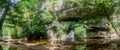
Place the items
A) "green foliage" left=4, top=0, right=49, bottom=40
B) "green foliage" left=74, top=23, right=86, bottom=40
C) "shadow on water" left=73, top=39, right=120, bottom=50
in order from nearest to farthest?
"shadow on water" left=73, top=39, right=120, bottom=50 < "green foliage" left=4, top=0, right=49, bottom=40 < "green foliage" left=74, top=23, right=86, bottom=40

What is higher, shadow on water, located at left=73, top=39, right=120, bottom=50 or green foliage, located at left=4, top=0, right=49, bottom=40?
green foliage, located at left=4, top=0, right=49, bottom=40

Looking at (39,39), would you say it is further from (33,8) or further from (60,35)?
(33,8)

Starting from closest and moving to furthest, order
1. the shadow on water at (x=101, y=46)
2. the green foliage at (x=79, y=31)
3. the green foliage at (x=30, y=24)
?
the shadow on water at (x=101, y=46) < the green foliage at (x=30, y=24) < the green foliage at (x=79, y=31)

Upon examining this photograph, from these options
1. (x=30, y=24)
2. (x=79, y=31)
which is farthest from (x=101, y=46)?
(x=30, y=24)

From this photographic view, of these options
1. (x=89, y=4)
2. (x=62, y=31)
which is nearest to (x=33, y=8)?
(x=62, y=31)

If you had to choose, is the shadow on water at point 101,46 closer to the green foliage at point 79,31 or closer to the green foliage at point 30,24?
the green foliage at point 30,24

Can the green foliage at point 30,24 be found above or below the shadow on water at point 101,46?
above

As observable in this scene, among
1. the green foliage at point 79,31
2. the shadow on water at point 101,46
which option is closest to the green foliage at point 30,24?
the green foliage at point 79,31

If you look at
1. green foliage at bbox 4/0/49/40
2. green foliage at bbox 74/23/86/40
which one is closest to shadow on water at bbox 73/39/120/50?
green foliage at bbox 4/0/49/40

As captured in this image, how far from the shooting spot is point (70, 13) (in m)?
25.2

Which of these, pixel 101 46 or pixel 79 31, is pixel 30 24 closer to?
pixel 79 31

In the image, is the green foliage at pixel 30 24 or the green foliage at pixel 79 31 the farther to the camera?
the green foliage at pixel 79 31

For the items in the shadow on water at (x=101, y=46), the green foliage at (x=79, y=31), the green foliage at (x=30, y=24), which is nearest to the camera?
the shadow on water at (x=101, y=46)

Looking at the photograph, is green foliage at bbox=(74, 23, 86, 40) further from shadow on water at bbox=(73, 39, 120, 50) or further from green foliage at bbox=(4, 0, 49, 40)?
shadow on water at bbox=(73, 39, 120, 50)
